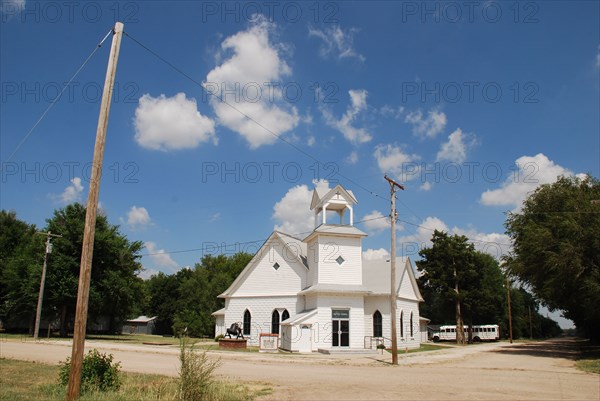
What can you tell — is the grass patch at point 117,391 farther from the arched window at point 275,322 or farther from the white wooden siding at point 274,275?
the white wooden siding at point 274,275

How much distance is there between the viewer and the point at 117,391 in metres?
11.3

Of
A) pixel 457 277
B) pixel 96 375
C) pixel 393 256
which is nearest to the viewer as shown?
pixel 96 375

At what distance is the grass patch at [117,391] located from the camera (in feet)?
33.9

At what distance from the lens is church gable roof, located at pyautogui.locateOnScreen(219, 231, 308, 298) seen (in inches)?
1447

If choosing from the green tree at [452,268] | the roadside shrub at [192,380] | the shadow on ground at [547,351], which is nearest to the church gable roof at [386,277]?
the shadow on ground at [547,351]

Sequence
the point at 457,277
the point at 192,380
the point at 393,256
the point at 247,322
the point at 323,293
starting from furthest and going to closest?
the point at 457,277 < the point at 247,322 < the point at 323,293 < the point at 393,256 < the point at 192,380

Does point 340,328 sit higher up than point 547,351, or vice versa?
point 340,328

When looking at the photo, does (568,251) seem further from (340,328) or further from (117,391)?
(117,391)

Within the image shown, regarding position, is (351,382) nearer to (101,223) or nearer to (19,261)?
(101,223)

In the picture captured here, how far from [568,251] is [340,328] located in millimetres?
14965

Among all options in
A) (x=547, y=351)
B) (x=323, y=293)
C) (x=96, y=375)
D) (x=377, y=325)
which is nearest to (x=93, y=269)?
(x=323, y=293)

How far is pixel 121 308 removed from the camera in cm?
4441

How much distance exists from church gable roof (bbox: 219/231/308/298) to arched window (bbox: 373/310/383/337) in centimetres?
596

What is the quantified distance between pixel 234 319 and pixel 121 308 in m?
13.5
